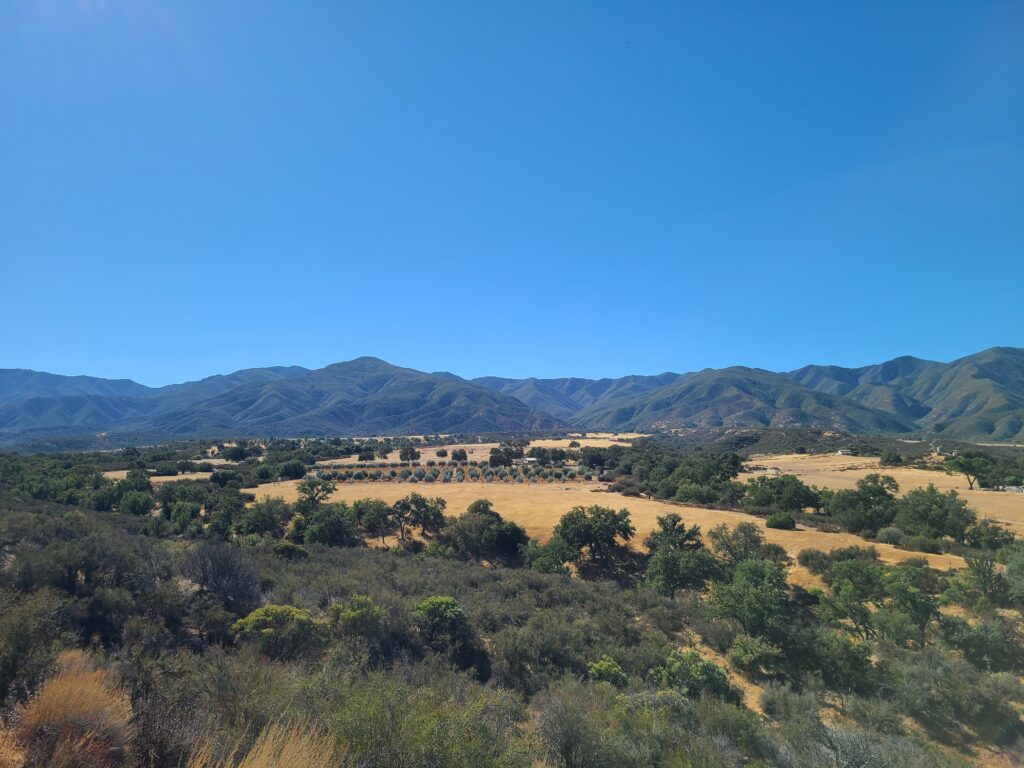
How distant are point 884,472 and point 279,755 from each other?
73859mm

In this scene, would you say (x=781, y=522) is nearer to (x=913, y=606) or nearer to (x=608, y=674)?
(x=913, y=606)

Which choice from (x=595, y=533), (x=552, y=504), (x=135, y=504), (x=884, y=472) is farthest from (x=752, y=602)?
(x=884, y=472)

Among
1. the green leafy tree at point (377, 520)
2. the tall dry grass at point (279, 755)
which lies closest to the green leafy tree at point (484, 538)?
the green leafy tree at point (377, 520)

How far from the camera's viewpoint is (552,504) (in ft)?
135

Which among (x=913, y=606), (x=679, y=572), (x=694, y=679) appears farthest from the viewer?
(x=679, y=572)

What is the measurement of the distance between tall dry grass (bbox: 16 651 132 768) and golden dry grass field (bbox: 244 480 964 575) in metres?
28.5

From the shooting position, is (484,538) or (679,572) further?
(484,538)

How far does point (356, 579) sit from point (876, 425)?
9770 inches

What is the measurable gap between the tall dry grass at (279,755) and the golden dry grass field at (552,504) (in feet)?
91.2

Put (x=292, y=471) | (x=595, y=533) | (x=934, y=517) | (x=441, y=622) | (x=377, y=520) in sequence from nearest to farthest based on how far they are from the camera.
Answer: (x=441, y=622) → (x=934, y=517) → (x=595, y=533) → (x=377, y=520) → (x=292, y=471)

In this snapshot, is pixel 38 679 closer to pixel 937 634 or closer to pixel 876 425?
pixel 937 634

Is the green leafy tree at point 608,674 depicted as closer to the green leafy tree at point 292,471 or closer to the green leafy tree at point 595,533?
the green leafy tree at point 595,533

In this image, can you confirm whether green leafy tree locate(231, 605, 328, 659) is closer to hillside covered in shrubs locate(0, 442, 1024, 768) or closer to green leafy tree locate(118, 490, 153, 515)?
hillside covered in shrubs locate(0, 442, 1024, 768)

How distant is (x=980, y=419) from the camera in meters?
158
